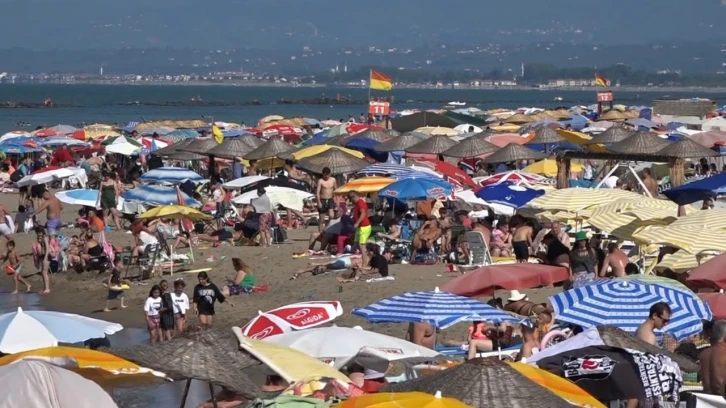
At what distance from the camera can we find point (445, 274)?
16.1 m

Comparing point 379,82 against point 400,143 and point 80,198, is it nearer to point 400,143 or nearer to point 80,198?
point 400,143

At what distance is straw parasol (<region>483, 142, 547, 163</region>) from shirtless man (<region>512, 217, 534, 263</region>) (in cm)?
748

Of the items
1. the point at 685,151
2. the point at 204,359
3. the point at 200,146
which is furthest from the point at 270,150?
the point at 204,359

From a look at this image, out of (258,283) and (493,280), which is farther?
(258,283)

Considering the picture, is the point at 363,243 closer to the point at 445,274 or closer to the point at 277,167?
the point at 445,274

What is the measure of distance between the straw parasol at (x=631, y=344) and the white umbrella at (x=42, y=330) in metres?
3.77

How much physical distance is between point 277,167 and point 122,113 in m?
73.6

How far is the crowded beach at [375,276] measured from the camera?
305 inches

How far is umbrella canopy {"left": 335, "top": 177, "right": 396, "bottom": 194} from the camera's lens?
19719 mm

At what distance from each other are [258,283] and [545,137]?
11961 millimetres

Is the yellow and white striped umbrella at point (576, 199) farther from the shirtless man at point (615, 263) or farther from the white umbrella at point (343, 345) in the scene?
the white umbrella at point (343, 345)

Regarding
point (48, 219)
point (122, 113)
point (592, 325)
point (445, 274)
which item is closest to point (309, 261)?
point (445, 274)

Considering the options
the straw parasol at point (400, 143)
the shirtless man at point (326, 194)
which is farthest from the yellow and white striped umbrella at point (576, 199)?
the straw parasol at point (400, 143)

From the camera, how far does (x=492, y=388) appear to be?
21.5 feet
